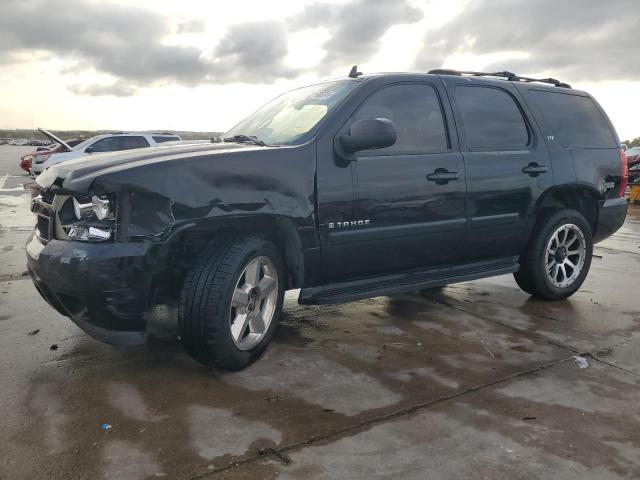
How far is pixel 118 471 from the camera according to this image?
235cm

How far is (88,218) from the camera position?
9.96ft

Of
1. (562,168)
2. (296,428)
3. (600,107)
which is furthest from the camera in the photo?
(600,107)

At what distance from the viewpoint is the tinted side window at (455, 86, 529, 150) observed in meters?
4.45

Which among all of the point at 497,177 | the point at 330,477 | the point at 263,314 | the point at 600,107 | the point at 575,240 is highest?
the point at 600,107

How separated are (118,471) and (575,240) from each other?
14.3 feet

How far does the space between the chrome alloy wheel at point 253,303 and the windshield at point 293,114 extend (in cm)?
85

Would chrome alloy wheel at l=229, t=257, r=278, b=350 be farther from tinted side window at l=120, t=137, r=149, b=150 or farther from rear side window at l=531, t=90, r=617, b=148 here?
tinted side window at l=120, t=137, r=149, b=150

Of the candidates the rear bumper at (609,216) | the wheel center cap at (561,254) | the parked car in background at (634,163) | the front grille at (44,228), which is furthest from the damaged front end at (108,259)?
the parked car in background at (634,163)

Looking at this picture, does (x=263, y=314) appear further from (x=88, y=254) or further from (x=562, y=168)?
(x=562, y=168)

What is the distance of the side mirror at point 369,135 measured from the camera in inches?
138

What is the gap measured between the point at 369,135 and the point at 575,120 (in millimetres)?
2691

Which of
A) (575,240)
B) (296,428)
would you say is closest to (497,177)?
(575,240)

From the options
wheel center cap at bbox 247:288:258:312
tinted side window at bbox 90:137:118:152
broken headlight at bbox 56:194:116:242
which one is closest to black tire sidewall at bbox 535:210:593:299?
wheel center cap at bbox 247:288:258:312

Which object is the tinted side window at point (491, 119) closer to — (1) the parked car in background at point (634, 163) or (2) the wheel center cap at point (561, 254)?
(2) the wheel center cap at point (561, 254)
